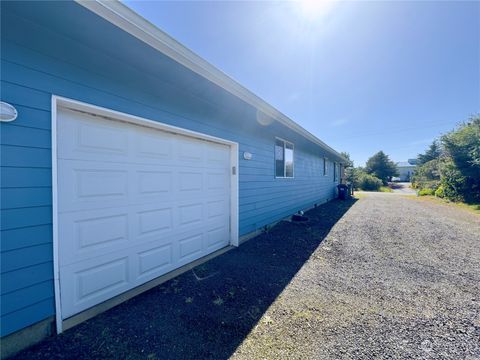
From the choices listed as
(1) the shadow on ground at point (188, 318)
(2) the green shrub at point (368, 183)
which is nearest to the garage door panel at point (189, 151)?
(1) the shadow on ground at point (188, 318)

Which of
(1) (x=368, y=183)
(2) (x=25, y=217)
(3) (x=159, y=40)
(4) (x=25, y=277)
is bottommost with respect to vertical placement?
(4) (x=25, y=277)

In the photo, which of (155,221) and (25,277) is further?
(155,221)

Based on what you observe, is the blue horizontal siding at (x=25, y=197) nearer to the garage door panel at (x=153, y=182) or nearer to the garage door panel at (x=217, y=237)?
the garage door panel at (x=153, y=182)

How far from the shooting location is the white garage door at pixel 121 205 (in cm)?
202

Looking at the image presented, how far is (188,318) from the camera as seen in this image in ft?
6.95

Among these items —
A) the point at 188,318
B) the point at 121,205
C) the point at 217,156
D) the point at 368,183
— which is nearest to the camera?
the point at 188,318

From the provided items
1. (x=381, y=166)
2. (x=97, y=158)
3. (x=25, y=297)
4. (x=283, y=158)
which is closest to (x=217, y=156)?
(x=97, y=158)

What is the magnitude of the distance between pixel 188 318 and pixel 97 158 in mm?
2094

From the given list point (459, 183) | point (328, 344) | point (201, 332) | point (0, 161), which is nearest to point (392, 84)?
point (459, 183)

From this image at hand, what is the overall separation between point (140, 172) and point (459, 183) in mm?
16813

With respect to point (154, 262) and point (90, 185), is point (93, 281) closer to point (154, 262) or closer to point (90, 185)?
point (154, 262)

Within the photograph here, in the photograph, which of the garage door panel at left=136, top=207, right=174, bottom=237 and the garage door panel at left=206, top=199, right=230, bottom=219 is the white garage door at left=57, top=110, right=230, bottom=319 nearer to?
the garage door panel at left=136, top=207, right=174, bottom=237

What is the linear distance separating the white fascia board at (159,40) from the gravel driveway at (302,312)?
2928mm

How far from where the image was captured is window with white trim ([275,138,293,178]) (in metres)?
6.16
